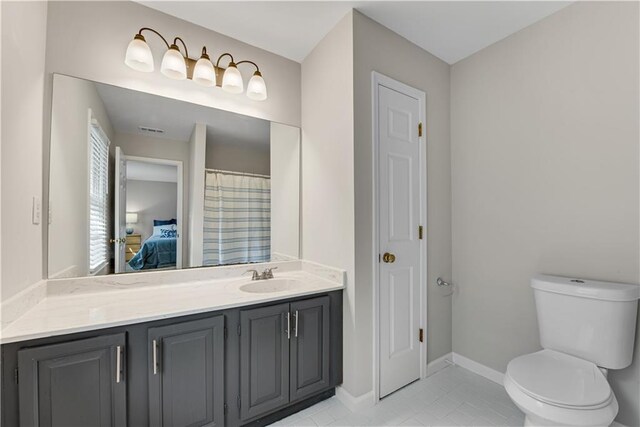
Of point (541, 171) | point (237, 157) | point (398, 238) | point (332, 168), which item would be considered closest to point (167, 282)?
point (237, 157)

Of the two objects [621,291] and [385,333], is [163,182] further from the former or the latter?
[621,291]

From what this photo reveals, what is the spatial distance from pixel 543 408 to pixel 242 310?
4.58ft

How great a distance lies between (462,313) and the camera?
2217 mm

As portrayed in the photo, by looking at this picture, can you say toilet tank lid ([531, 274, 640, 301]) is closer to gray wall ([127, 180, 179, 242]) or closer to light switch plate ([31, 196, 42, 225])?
gray wall ([127, 180, 179, 242])

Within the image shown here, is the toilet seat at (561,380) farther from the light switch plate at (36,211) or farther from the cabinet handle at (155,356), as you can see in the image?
the light switch plate at (36,211)

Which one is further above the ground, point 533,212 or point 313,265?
point 533,212

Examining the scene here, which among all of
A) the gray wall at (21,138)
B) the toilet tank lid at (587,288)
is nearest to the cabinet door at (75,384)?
the gray wall at (21,138)

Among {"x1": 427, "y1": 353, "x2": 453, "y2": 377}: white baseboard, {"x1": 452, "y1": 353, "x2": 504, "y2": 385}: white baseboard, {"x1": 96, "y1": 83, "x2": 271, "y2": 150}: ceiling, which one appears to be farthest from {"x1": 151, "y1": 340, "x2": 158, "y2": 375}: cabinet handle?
{"x1": 452, "y1": 353, "x2": 504, "y2": 385}: white baseboard

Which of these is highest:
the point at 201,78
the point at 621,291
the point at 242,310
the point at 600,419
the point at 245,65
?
the point at 245,65

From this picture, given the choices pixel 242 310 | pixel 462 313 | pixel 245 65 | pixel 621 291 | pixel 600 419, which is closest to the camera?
pixel 600 419

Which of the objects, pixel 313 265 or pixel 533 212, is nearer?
pixel 533 212

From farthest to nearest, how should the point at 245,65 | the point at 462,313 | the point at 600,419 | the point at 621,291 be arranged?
the point at 462,313, the point at 245,65, the point at 621,291, the point at 600,419

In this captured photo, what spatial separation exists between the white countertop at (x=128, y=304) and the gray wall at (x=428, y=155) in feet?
1.21

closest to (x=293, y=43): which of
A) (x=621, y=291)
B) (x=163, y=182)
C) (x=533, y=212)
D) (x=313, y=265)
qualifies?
(x=163, y=182)
